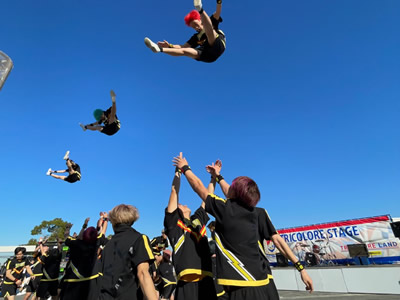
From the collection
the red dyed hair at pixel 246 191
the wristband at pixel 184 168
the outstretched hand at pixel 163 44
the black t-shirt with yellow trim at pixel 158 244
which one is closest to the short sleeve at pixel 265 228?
the red dyed hair at pixel 246 191

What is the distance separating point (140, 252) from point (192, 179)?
1044 millimetres

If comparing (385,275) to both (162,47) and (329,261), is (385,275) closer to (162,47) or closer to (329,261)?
(329,261)

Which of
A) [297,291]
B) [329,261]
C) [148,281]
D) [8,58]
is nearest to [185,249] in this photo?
[148,281]

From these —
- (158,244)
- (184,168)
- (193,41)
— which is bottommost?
(184,168)

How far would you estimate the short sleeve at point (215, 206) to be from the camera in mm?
2717

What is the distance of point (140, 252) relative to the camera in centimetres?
278

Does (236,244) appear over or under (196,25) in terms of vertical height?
under

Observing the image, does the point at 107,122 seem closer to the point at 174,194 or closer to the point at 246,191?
the point at 174,194

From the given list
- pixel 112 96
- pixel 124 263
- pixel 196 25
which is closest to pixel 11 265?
pixel 112 96

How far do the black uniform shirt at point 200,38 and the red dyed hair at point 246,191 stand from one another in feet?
10.7

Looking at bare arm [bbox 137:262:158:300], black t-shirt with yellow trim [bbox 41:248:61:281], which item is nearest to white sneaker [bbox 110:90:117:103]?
black t-shirt with yellow trim [bbox 41:248:61:281]

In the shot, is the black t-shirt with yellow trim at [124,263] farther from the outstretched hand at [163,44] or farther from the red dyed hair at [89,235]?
the outstretched hand at [163,44]

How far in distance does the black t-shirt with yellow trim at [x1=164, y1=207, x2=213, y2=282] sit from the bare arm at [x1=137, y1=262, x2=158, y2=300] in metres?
0.77

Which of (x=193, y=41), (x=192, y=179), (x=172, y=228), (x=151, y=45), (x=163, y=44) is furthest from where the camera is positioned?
(x=193, y=41)
